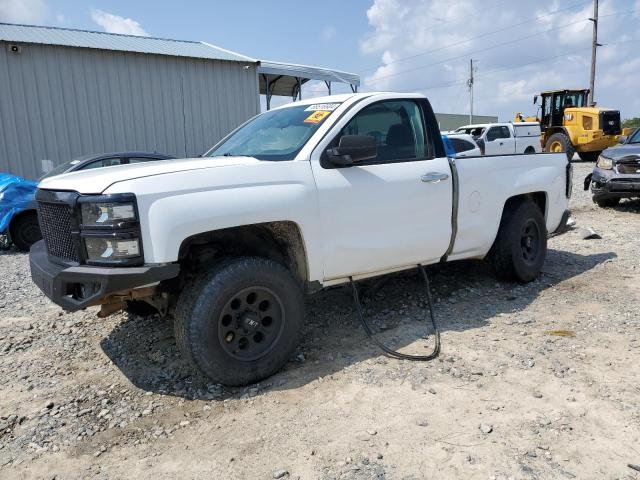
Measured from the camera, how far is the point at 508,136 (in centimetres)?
2066

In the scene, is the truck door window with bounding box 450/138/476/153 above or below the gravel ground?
above

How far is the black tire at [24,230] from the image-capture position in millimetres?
8055

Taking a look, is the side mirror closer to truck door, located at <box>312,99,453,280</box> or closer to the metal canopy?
truck door, located at <box>312,99,453,280</box>

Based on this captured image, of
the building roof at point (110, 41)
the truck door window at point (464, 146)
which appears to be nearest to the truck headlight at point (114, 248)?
the truck door window at point (464, 146)

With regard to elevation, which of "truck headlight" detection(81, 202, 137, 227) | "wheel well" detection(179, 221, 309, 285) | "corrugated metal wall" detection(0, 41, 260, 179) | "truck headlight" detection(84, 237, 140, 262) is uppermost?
"corrugated metal wall" detection(0, 41, 260, 179)

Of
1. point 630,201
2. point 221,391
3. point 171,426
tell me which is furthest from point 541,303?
point 630,201

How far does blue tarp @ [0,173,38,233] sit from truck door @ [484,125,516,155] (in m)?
16.4

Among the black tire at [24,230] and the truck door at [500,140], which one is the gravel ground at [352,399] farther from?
the truck door at [500,140]

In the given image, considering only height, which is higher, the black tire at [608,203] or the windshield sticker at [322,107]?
the windshield sticker at [322,107]

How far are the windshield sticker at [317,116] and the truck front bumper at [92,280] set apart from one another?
1610 mm

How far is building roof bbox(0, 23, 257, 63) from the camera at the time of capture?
39.8 ft

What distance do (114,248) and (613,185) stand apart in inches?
377

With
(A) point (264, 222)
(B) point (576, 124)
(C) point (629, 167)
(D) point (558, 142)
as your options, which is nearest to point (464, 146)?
(C) point (629, 167)

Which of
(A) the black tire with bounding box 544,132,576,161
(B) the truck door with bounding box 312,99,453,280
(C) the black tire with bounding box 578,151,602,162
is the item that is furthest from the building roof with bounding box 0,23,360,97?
(C) the black tire with bounding box 578,151,602,162
